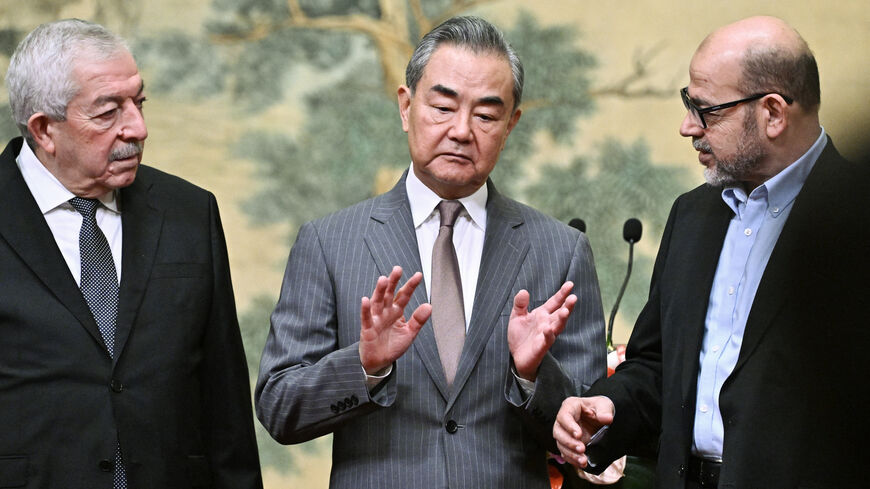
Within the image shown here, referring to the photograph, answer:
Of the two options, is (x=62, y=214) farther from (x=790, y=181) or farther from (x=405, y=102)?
(x=790, y=181)

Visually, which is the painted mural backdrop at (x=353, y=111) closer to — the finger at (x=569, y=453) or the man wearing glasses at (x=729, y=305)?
the man wearing glasses at (x=729, y=305)

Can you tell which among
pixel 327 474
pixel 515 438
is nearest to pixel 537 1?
pixel 327 474

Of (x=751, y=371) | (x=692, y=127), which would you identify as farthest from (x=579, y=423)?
(x=692, y=127)

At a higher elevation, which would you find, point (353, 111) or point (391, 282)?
point (353, 111)

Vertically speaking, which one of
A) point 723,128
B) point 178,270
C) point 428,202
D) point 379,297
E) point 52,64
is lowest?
point 379,297

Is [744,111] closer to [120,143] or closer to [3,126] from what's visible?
[120,143]

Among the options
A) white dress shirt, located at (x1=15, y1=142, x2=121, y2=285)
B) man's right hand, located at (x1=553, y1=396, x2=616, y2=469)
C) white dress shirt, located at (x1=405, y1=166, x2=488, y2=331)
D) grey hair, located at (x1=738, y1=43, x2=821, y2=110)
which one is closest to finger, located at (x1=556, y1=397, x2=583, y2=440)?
man's right hand, located at (x1=553, y1=396, x2=616, y2=469)

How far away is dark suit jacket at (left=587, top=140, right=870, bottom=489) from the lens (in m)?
0.87

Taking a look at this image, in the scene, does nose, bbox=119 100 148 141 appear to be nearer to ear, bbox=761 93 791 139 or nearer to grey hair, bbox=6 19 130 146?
grey hair, bbox=6 19 130 146

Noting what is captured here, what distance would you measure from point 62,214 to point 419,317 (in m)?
0.95

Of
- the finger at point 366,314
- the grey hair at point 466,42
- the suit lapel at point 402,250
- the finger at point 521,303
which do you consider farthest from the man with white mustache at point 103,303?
the finger at point 521,303

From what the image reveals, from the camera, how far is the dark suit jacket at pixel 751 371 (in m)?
0.87

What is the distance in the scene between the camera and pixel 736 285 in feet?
7.59

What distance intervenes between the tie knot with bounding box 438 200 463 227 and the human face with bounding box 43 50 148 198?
0.74 meters
